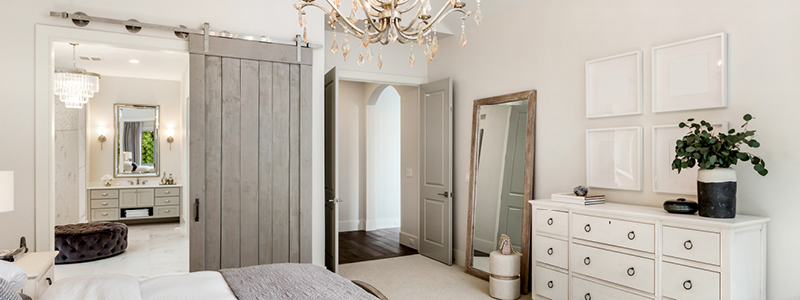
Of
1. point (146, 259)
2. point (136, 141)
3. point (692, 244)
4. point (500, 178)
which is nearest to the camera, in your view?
point (692, 244)

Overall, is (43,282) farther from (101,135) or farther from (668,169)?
(101,135)

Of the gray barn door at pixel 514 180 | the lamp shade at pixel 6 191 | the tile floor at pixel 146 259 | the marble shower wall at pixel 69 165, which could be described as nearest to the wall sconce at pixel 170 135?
the marble shower wall at pixel 69 165

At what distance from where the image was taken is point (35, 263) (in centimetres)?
250

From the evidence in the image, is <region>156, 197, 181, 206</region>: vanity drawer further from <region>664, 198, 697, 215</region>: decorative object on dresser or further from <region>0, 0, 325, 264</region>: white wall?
<region>664, 198, 697, 215</region>: decorative object on dresser


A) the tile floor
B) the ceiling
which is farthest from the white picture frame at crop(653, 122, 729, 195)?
the ceiling

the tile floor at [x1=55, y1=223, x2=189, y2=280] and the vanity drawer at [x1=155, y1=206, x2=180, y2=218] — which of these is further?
the vanity drawer at [x1=155, y1=206, x2=180, y2=218]

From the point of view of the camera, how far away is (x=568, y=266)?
3174 millimetres

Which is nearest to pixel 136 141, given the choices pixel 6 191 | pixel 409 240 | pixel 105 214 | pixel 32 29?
pixel 105 214

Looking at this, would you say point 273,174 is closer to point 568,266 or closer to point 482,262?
point 482,262

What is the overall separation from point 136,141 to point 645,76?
25.2 ft

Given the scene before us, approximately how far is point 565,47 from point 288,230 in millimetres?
2798

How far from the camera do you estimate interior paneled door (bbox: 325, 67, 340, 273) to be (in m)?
3.96

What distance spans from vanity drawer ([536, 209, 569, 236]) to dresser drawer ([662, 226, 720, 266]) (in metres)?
0.71

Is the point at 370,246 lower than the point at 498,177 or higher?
lower
